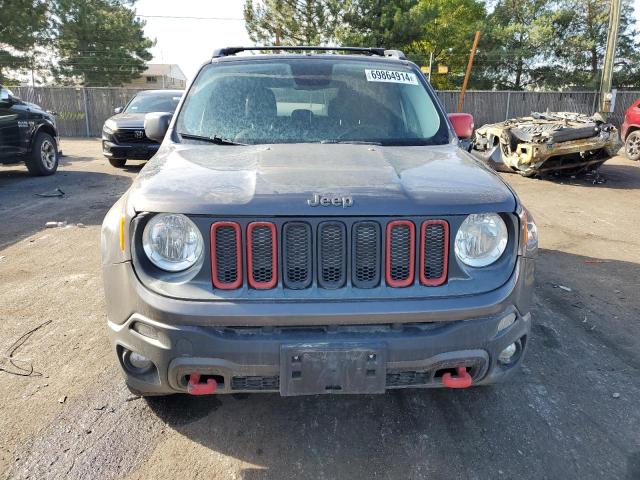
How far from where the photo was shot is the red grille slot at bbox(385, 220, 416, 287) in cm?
203

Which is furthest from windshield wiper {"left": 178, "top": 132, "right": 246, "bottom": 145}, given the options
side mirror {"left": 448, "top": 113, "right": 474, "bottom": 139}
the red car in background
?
the red car in background

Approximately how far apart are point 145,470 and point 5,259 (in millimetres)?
3926

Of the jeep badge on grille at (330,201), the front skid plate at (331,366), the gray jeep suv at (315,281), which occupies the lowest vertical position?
the front skid plate at (331,366)

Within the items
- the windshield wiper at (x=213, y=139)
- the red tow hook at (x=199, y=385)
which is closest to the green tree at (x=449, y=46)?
the windshield wiper at (x=213, y=139)

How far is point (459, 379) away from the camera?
2105 mm

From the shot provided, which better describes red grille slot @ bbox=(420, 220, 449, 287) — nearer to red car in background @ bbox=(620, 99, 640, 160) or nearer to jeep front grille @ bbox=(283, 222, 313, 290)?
jeep front grille @ bbox=(283, 222, 313, 290)

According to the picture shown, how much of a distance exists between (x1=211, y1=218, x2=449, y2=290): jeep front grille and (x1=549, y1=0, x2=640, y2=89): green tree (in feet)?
119

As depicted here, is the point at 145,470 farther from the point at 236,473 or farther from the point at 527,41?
the point at 527,41

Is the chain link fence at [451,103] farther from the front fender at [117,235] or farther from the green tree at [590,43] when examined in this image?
the front fender at [117,235]

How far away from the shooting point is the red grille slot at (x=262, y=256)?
1.99m

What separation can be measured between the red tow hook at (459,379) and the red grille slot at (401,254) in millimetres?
430

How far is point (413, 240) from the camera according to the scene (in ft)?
6.68

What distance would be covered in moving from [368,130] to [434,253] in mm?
1318

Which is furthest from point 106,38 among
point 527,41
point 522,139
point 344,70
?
point 344,70
